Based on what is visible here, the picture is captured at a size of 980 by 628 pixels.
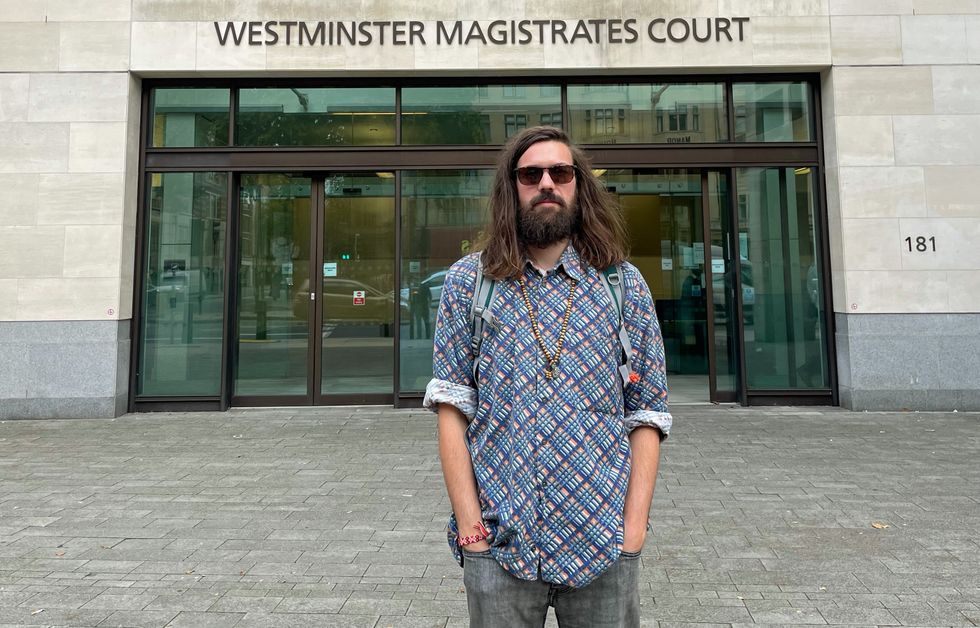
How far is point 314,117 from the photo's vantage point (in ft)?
31.8

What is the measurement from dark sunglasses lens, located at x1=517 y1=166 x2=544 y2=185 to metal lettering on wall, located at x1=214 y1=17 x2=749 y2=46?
26.5 ft

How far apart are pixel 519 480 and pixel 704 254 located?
8758 mm

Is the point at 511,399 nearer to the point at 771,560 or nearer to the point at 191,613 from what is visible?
the point at 191,613

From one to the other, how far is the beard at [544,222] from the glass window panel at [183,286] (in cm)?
854

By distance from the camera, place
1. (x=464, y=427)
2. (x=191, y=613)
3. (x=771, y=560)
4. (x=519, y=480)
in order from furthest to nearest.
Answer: (x=771, y=560) < (x=191, y=613) < (x=464, y=427) < (x=519, y=480)

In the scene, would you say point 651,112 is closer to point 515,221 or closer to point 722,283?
point 722,283

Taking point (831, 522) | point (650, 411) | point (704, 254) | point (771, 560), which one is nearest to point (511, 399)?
point (650, 411)

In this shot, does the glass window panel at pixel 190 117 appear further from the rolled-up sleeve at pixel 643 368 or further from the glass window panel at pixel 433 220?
the rolled-up sleeve at pixel 643 368

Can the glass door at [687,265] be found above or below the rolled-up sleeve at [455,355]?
above

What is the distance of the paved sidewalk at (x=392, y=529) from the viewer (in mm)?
3467

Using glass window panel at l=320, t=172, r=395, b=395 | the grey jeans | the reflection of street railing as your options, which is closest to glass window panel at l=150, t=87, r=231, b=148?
glass window panel at l=320, t=172, r=395, b=395

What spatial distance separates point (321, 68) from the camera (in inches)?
366

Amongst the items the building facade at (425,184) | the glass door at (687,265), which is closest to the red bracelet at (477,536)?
the building facade at (425,184)

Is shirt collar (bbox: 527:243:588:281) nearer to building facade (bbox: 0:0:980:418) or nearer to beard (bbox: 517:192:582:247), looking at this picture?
beard (bbox: 517:192:582:247)
